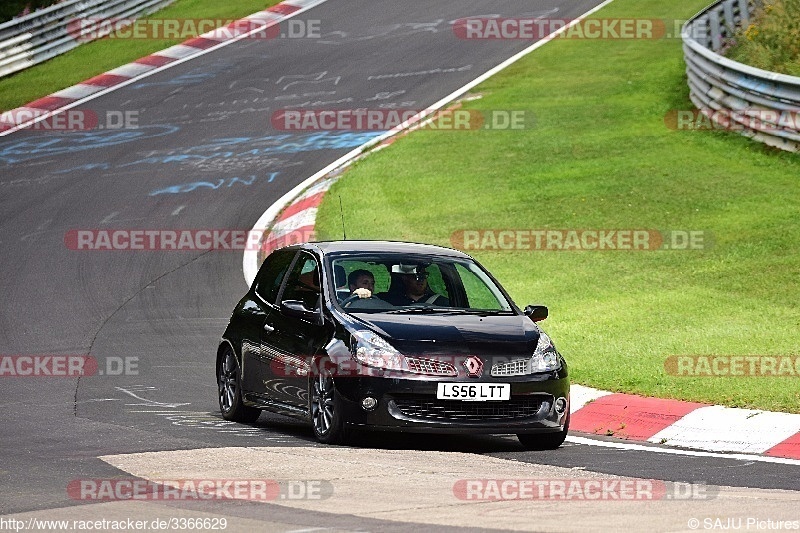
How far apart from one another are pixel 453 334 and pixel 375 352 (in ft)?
1.88

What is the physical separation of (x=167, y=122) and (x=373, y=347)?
18611 millimetres

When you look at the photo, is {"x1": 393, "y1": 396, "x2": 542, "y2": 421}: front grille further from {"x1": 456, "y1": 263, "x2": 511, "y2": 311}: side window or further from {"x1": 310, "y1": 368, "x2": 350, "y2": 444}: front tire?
{"x1": 456, "y1": 263, "x2": 511, "y2": 311}: side window

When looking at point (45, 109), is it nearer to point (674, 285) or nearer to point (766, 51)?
point (766, 51)

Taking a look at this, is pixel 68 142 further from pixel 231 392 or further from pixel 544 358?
pixel 544 358

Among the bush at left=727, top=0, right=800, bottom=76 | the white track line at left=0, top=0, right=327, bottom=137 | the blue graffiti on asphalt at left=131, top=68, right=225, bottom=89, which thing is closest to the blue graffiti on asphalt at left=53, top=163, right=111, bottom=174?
the white track line at left=0, top=0, right=327, bottom=137

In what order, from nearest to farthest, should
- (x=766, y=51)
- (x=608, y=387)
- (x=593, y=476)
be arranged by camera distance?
(x=593, y=476) < (x=608, y=387) < (x=766, y=51)

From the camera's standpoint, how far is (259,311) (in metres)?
12.0

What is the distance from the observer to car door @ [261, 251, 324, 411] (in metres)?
10.9

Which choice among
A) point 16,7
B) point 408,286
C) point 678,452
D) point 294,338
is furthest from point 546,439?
point 16,7

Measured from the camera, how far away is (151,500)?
7.81 m

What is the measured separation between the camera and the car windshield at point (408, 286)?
11.1m

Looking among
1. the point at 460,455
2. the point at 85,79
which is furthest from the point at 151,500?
the point at 85,79

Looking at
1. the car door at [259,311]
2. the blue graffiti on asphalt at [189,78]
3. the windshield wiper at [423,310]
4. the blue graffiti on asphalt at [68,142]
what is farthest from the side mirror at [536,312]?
the blue graffiti on asphalt at [189,78]

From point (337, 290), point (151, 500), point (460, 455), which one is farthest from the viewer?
point (337, 290)
